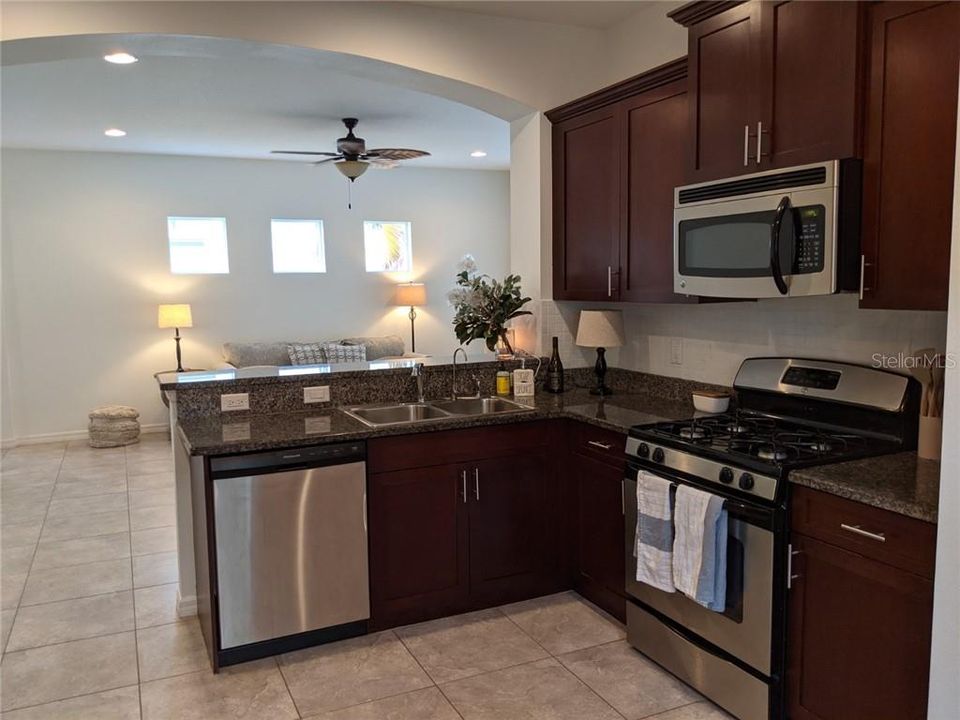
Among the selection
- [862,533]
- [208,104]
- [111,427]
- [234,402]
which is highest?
[208,104]

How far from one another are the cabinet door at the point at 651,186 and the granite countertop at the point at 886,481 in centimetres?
109

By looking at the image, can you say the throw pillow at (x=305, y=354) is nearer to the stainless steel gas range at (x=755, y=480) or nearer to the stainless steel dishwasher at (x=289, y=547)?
the stainless steel dishwasher at (x=289, y=547)

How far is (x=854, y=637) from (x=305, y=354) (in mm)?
6169

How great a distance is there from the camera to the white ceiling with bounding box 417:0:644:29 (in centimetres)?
359

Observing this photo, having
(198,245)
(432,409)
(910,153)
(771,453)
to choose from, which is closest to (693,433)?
(771,453)

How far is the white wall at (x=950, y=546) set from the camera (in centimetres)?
180

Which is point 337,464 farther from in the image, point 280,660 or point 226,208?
point 226,208

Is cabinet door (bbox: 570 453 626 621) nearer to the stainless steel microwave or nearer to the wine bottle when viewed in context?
the wine bottle

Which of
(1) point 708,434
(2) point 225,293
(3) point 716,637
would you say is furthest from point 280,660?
(2) point 225,293

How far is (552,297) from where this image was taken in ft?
13.2

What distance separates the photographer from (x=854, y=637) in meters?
2.10

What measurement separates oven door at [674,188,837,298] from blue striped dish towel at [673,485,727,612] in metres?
0.75

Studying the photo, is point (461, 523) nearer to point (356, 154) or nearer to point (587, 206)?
point (587, 206)

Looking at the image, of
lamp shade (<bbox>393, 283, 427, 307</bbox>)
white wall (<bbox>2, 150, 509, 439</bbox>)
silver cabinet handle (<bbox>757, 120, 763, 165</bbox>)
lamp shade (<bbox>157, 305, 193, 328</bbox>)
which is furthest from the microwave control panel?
white wall (<bbox>2, 150, 509, 439</bbox>)
